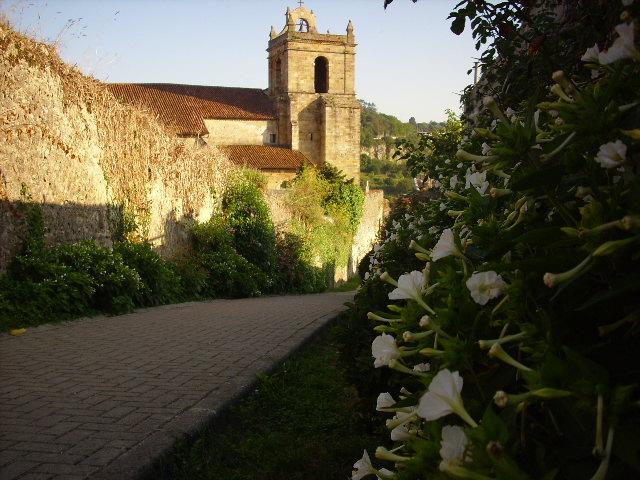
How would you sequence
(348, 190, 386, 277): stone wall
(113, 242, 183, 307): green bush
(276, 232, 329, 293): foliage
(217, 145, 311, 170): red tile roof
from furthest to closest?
(217, 145, 311, 170): red tile roof, (348, 190, 386, 277): stone wall, (276, 232, 329, 293): foliage, (113, 242, 183, 307): green bush

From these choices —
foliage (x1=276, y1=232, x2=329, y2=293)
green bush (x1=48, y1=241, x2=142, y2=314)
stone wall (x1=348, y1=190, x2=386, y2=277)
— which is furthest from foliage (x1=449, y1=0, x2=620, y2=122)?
stone wall (x1=348, y1=190, x2=386, y2=277)

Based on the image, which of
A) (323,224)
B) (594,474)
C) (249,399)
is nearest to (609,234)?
(594,474)

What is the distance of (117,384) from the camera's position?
4.82m

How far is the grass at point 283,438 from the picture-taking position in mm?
3523

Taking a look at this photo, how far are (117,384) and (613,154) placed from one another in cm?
452

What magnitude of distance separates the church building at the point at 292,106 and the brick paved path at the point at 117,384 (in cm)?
3377

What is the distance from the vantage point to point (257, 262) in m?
17.7

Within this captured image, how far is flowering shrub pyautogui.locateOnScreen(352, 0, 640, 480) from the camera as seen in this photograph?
34.3 inches

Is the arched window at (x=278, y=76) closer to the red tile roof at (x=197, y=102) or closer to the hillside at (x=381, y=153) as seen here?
the red tile roof at (x=197, y=102)

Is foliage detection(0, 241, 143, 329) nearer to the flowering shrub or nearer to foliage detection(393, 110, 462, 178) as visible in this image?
foliage detection(393, 110, 462, 178)

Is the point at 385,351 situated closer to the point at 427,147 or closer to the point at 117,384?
the point at 117,384

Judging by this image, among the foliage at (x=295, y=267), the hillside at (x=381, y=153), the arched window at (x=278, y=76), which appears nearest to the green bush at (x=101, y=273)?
the foliage at (x=295, y=267)

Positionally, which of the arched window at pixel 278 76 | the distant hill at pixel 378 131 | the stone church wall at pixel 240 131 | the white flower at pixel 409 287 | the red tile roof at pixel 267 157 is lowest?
the white flower at pixel 409 287

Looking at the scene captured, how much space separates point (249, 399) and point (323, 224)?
20.8 m
